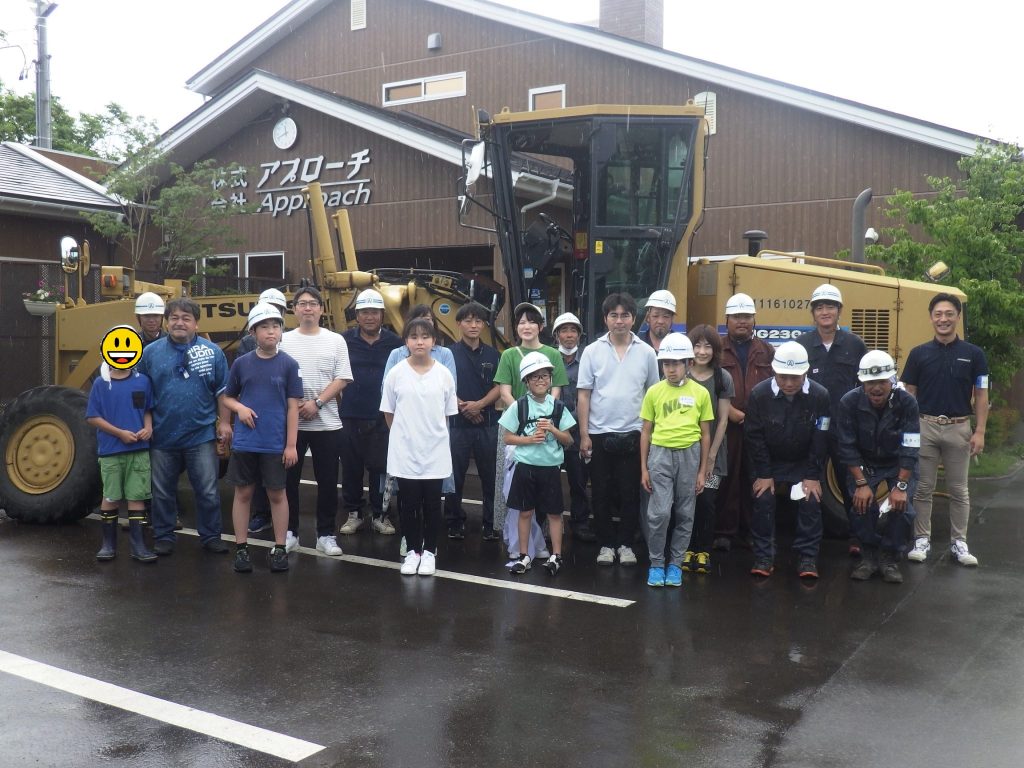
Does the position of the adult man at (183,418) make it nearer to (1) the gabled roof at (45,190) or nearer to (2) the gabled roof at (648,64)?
(2) the gabled roof at (648,64)

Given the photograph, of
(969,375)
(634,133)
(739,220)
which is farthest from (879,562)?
(739,220)

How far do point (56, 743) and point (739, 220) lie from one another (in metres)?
14.2

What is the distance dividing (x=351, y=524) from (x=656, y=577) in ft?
8.85

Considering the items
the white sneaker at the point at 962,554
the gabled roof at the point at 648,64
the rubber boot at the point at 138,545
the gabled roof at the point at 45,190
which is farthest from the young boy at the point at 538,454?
the gabled roof at the point at 45,190

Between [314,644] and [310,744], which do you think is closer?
[310,744]

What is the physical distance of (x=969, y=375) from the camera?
7047 millimetres

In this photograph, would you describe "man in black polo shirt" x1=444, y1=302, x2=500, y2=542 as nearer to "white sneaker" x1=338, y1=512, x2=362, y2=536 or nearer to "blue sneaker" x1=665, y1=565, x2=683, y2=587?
"white sneaker" x1=338, y1=512, x2=362, y2=536

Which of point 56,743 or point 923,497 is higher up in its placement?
point 923,497

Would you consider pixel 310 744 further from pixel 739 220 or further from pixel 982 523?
pixel 739 220

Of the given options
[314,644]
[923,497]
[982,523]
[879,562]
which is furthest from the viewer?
[982,523]

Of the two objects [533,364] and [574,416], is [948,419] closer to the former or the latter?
[574,416]

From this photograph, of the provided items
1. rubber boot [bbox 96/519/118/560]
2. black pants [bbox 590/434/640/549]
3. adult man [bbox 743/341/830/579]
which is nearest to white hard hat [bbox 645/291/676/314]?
adult man [bbox 743/341/830/579]

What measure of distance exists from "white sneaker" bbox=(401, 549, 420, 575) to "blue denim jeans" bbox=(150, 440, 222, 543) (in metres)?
1.58

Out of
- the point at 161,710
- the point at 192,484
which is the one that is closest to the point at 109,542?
the point at 192,484
